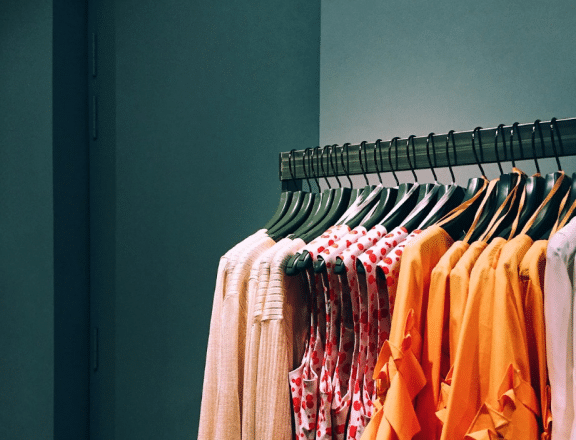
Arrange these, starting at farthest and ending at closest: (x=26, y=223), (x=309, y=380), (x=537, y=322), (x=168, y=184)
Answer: (x=168, y=184) < (x=26, y=223) < (x=309, y=380) < (x=537, y=322)

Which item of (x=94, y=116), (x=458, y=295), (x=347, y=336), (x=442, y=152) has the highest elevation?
(x=94, y=116)

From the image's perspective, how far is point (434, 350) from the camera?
2.98 ft

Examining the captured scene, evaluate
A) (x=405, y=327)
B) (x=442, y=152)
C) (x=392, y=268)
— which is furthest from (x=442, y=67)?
(x=405, y=327)

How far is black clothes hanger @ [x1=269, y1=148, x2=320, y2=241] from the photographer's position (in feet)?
4.11

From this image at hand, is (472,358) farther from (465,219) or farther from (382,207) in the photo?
(382,207)

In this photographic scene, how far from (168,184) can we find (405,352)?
3.07 feet

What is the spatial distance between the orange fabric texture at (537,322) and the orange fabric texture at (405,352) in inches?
6.1

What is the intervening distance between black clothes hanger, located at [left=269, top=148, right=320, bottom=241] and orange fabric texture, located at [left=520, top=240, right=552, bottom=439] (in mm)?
537

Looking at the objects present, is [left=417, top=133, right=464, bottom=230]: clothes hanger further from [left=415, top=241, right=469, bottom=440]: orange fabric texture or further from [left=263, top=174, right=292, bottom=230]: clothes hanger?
[left=263, top=174, right=292, bottom=230]: clothes hanger

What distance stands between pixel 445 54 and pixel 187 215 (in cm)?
88

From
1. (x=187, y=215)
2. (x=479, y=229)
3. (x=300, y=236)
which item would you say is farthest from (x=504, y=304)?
(x=187, y=215)

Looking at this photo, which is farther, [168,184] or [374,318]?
[168,184]

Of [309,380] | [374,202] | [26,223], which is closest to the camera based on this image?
[309,380]

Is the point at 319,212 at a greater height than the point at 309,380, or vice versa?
the point at 319,212
